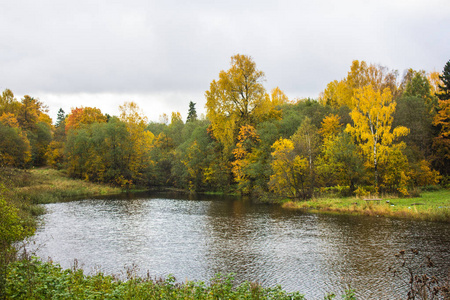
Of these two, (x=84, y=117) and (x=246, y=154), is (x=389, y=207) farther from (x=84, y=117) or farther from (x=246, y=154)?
(x=84, y=117)

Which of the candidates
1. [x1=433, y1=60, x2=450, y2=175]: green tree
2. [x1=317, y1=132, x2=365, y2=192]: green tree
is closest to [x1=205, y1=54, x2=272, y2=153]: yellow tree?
[x1=317, y1=132, x2=365, y2=192]: green tree

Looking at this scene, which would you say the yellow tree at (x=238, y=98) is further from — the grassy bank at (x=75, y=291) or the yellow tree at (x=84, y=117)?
the grassy bank at (x=75, y=291)

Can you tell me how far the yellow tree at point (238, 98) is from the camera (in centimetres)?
5362

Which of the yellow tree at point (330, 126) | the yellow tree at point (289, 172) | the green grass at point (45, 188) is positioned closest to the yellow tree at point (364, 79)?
the yellow tree at point (330, 126)

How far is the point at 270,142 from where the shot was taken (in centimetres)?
5072

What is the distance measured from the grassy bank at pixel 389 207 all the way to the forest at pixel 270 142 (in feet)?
11.7

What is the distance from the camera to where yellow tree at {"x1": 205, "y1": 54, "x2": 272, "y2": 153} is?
5362 centimetres

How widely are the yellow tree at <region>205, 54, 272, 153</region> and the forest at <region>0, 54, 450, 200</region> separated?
0.16m

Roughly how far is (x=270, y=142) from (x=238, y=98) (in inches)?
375

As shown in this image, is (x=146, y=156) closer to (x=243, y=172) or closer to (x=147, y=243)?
(x=243, y=172)

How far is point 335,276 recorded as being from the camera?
1578 cm

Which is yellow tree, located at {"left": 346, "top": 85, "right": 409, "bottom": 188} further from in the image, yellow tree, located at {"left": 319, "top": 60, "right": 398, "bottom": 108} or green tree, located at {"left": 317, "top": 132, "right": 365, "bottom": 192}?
yellow tree, located at {"left": 319, "top": 60, "right": 398, "bottom": 108}

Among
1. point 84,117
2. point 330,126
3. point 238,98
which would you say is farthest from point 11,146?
point 330,126

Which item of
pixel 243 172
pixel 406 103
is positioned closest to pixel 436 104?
pixel 406 103
